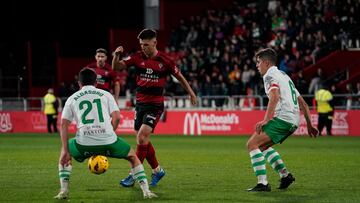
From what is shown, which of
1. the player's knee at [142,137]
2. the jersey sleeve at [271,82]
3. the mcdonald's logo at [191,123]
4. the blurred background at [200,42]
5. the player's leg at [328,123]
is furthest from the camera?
the blurred background at [200,42]

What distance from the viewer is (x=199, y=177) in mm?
14062

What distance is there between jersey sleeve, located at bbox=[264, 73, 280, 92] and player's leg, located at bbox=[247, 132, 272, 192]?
73 cm

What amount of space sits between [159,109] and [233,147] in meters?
11.2

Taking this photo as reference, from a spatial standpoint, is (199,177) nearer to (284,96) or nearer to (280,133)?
(280,133)

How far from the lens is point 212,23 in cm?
4059

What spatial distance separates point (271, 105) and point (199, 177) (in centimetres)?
331

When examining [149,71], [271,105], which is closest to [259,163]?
[271,105]

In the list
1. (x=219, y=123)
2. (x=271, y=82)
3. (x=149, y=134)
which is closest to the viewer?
(x=271, y=82)

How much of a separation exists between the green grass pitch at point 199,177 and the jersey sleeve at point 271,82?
1551 mm

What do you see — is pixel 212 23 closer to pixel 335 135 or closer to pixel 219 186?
pixel 335 135

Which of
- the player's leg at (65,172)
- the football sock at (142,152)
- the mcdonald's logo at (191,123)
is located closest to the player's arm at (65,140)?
the player's leg at (65,172)

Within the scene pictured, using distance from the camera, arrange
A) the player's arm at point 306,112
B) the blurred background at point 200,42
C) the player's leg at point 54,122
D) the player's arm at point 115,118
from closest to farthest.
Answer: the player's arm at point 115,118, the player's arm at point 306,112, the blurred background at point 200,42, the player's leg at point 54,122

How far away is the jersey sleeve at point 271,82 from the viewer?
11.4 m

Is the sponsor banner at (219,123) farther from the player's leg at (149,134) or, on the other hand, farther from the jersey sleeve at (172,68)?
the player's leg at (149,134)
